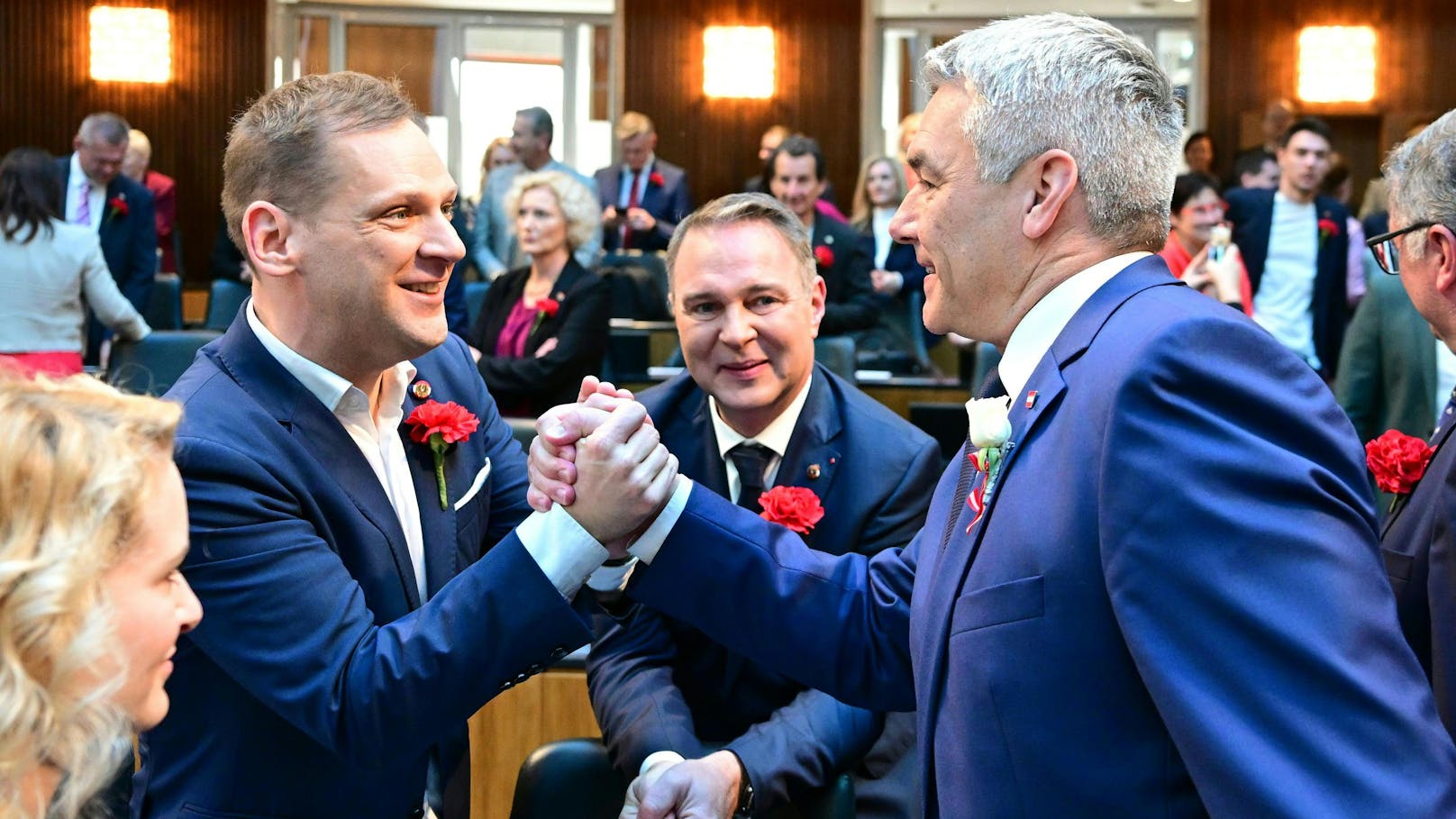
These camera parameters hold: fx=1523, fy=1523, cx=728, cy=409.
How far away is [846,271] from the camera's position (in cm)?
655

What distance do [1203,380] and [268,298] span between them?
1139mm

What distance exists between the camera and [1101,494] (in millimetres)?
1323

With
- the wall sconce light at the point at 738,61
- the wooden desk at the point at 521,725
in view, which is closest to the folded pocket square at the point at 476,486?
the wooden desk at the point at 521,725

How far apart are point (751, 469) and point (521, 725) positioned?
2.51 ft

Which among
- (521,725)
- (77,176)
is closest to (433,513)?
(521,725)

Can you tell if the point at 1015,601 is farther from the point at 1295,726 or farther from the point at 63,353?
the point at 63,353

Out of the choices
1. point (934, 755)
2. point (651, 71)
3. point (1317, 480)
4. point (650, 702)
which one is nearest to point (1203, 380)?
point (1317, 480)

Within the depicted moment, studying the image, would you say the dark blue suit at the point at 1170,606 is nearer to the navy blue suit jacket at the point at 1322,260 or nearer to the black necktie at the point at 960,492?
the black necktie at the point at 960,492

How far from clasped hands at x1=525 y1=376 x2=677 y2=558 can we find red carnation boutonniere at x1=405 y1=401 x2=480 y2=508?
123 millimetres

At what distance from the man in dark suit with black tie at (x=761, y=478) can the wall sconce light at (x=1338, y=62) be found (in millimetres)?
10726

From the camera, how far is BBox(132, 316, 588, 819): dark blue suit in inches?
65.0

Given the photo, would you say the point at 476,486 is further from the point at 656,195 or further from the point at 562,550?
the point at 656,195

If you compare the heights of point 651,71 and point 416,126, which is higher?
point 651,71

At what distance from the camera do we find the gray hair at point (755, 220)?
271cm
